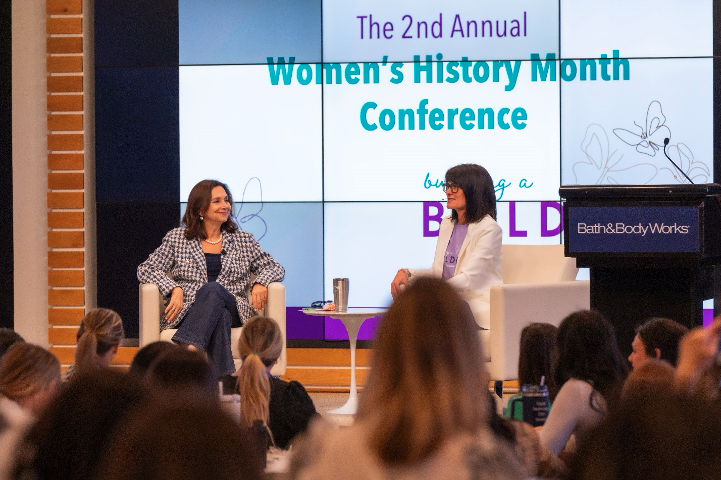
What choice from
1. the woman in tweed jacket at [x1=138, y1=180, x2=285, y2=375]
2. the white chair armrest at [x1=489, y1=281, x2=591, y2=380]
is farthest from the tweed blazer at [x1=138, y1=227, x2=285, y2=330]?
the white chair armrest at [x1=489, y1=281, x2=591, y2=380]

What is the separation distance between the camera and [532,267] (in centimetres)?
515

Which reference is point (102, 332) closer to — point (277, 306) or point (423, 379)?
point (277, 306)

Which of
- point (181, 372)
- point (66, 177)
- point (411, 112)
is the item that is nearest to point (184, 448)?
point (181, 372)

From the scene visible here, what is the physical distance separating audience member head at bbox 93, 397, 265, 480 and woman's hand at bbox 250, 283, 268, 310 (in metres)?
3.94

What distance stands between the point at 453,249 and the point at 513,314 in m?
0.60

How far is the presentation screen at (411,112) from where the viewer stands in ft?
20.1

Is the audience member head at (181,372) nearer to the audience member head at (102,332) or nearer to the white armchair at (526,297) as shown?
the audience member head at (102,332)

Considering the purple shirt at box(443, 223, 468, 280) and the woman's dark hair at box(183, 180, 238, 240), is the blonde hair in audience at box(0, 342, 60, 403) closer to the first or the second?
the woman's dark hair at box(183, 180, 238, 240)

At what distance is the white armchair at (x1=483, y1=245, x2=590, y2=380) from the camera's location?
14.9ft

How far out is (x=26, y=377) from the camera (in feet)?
7.54

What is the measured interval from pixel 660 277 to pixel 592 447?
3.05 metres

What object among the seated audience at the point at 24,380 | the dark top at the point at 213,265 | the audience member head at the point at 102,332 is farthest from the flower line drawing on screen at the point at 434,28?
the seated audience at the point at 24,380

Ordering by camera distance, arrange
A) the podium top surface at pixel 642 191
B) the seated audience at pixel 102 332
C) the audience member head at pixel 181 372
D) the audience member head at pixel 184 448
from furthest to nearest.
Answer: the podium top surface at pixel 642 191, the seated audience at pixel 102 332, the audience member head at pixel 181 372, the audience member head at pixel 184 448

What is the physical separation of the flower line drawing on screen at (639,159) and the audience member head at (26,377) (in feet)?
14.8
